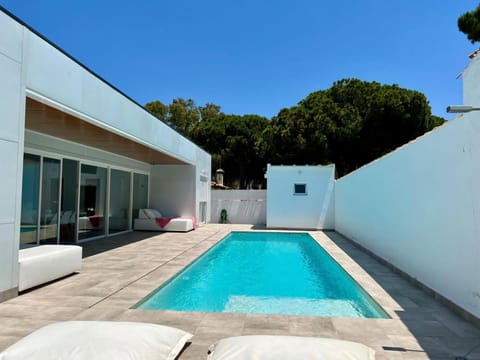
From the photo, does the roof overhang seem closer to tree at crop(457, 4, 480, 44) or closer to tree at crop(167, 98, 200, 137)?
tree at crop(457, 4, 480, 44)

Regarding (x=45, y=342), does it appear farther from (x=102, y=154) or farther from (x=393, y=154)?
(x=102, y=154)

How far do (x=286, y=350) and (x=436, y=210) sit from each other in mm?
3595

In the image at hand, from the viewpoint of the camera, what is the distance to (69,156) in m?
8.73

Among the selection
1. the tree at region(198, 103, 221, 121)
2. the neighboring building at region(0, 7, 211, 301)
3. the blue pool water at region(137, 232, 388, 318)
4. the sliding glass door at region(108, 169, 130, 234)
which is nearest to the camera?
the neighboring building at region(0, 7, 211, 301)

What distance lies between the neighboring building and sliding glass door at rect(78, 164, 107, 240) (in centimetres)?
3

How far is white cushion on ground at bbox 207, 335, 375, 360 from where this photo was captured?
2418 mm

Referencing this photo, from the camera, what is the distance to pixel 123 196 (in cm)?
1202

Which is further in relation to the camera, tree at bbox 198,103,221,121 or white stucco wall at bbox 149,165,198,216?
tree at bbox 198,103,221,121

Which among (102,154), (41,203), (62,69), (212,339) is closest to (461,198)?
(212,339)

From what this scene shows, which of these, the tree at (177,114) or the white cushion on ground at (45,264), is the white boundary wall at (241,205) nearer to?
the white cushion on ground at (45,264)

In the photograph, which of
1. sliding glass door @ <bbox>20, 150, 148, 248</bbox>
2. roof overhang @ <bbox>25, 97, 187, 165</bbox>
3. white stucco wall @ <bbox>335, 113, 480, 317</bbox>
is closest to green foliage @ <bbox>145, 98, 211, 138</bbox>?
sliding glass door @ <bbox>20, 150, 148, 248</bbox>

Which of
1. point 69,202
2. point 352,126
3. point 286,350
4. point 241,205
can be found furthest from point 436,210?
point 352,126

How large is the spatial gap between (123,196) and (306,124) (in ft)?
43.8

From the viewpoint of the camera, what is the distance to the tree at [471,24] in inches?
398
